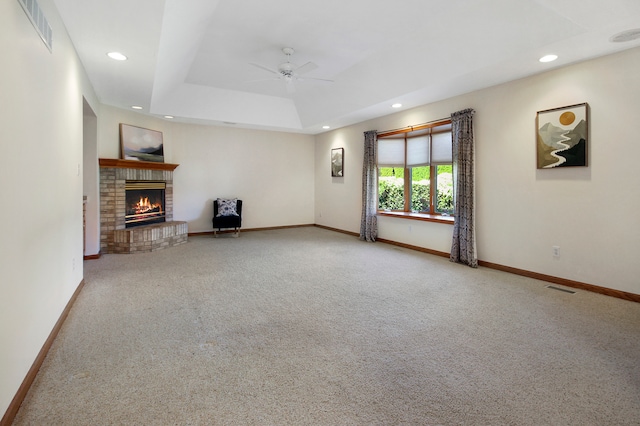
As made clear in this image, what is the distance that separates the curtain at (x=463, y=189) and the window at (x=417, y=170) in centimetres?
41

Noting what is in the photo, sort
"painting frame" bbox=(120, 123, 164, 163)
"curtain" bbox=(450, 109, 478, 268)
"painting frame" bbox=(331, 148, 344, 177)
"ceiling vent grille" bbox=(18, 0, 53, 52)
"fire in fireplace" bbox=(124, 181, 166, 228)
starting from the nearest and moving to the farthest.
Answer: "ceiling vent grille" bbox=(18, 0, 53, 52) < "curtain" bbox=(450, 109, 478, 268) < "painting frame" bbox=(120, 123, 164, 163) < "fire in fireplace" bbox=(124, 181, 166, 228) < "painting frame" bbox=(331, 148, 344, 177)

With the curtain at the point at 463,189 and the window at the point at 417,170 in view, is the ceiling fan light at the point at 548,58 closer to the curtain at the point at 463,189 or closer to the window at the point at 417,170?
the curtain at the point at 463,189

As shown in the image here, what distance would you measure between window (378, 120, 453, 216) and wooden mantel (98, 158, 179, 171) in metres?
4.49

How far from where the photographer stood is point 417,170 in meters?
6.24

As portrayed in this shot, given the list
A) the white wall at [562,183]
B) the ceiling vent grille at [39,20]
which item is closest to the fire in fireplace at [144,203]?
the ceiling vent grille at [39,20]

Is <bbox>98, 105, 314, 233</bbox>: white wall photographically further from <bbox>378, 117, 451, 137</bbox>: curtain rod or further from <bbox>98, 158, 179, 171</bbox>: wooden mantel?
<bbox>378, 117, 451, 137</bbox>: curtain rod

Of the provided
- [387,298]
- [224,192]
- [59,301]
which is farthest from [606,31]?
[224,192]

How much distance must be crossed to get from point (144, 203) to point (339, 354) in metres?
5.88

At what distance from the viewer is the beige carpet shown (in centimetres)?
174

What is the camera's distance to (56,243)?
2.67 m

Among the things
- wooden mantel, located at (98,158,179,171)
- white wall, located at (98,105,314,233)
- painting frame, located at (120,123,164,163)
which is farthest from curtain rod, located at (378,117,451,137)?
painting frame, located at (120,123,164,163)

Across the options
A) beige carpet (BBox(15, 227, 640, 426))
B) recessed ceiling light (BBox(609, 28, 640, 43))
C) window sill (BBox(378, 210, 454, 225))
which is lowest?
beige carpet (BBox(15, 227, 640, 426))

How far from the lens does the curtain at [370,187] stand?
6711mm

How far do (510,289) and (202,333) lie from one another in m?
3.42
